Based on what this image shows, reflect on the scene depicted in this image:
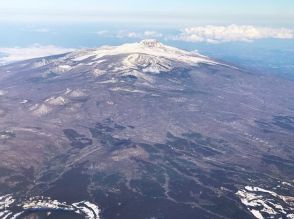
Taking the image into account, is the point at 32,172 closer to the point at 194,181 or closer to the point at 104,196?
the point at 104,196

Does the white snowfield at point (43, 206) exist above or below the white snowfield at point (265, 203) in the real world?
above

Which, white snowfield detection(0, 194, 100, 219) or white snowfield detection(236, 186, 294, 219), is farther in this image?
white snowfield detection(236, 186, 294, 219)

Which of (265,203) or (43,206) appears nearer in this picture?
(43,206)

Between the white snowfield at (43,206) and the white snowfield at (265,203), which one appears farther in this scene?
the white snowfield at (265,203)

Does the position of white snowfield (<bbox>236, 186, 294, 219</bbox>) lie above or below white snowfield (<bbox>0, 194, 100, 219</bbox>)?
below

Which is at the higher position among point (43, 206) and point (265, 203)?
point (43, 206)
